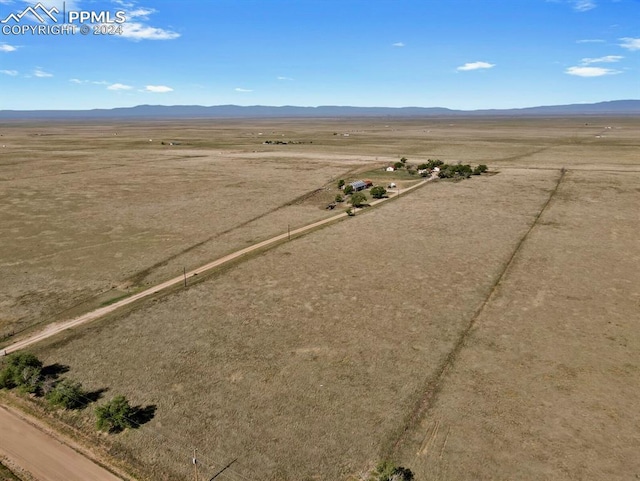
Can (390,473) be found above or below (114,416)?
below

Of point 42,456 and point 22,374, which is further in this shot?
point 22,374

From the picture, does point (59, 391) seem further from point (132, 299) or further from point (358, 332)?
point (358, 332)

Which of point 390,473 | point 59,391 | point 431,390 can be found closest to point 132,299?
point 59,391

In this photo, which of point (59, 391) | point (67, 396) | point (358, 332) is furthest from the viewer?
point (358, 332)

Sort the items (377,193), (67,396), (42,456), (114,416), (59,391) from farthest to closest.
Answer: (377,193)
(59,391)
(67,396)
(114,416)
(42,456)

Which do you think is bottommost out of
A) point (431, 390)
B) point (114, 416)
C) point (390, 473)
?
point (431, 390)

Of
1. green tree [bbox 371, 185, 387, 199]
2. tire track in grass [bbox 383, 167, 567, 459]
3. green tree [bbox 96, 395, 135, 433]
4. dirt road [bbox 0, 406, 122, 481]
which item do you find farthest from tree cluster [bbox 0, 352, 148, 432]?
green tree [bbox 371, 185, 387, 199]

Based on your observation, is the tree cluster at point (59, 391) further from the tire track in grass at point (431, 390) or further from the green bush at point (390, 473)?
the tire track in grass at point (431, 390)
